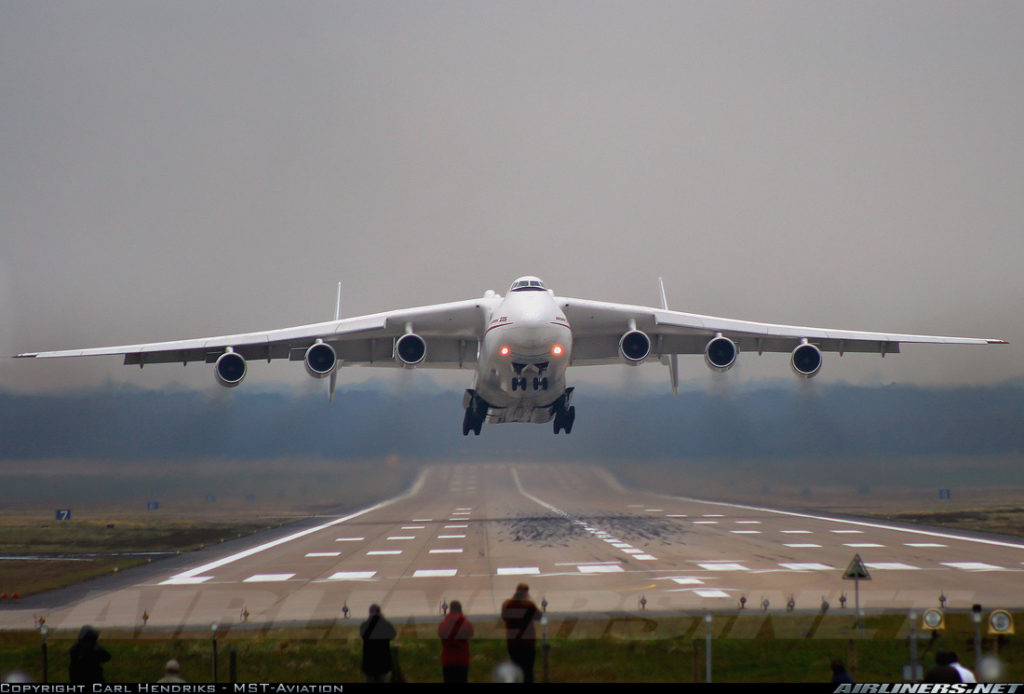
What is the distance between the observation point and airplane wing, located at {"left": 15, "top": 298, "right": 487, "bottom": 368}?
2625 cm

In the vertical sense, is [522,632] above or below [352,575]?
above

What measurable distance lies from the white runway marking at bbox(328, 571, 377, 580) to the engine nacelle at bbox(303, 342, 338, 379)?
6.93m

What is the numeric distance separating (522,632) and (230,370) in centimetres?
1724

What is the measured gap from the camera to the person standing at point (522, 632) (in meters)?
9.27

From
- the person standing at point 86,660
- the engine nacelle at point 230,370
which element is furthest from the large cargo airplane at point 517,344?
the person standing at point 86,660

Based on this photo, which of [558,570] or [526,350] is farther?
[526,350]

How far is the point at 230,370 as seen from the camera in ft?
81.0

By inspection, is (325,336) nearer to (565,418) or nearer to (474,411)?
(474,411)

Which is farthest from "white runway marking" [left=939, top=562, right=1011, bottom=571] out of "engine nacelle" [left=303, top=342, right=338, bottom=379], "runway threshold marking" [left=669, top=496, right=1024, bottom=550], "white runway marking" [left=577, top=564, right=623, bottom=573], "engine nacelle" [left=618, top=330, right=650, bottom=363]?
"engine nacelle" [left=303, top=342, right=338, bottom=379]

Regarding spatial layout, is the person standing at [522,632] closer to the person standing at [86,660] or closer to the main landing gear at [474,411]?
the person standing at [86,660]

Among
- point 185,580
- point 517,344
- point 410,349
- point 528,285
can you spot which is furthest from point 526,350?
point 185,580

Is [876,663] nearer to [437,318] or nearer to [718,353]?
[718,353]

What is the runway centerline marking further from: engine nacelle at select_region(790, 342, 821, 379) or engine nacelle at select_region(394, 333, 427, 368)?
engine nacelle at select_region(790, 342, 821, 379)

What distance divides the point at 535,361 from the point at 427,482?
29122 mm
